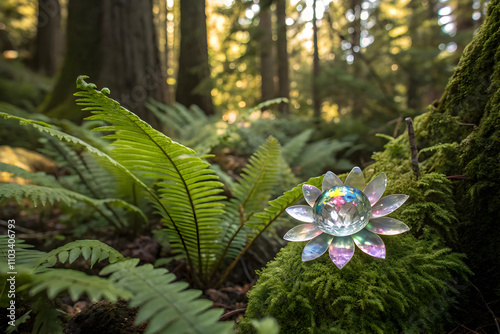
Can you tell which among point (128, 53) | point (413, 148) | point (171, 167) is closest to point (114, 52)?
point (128, 53)

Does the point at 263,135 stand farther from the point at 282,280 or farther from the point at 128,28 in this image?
the point at 282,280

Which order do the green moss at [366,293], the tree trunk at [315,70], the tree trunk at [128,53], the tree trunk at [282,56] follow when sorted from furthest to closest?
the tree trunk at [282,56], the tree trunk at [315,70], the tree trunk at [128,53], the green moss at [366,293]

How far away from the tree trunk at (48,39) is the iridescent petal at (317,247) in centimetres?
1133

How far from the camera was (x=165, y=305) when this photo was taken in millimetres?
746

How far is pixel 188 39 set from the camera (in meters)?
6.53

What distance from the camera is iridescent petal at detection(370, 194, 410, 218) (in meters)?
1.18

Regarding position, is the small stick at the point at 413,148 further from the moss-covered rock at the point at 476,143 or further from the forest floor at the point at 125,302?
the forest floor at the point at 125,302

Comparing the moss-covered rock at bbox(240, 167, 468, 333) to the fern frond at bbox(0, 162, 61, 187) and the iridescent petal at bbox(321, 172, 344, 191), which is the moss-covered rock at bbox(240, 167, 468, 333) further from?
the fern frond at bbox(0, 162, 61, 187)

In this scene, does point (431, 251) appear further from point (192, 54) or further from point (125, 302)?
point (192, 54)

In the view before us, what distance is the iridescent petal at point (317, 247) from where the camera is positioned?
1129mm

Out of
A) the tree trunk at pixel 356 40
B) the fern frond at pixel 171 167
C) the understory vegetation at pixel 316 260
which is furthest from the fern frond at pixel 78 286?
the tree trunk at pixel 356 40

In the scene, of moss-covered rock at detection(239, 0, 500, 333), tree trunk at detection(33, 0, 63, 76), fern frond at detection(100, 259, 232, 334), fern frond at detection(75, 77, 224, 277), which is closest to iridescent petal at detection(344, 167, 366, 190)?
moss-covered rock at detection(239, 0, 500, 333)

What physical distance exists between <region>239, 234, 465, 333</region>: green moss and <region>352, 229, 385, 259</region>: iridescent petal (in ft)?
0.21

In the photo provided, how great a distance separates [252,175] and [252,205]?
0.74 feet
